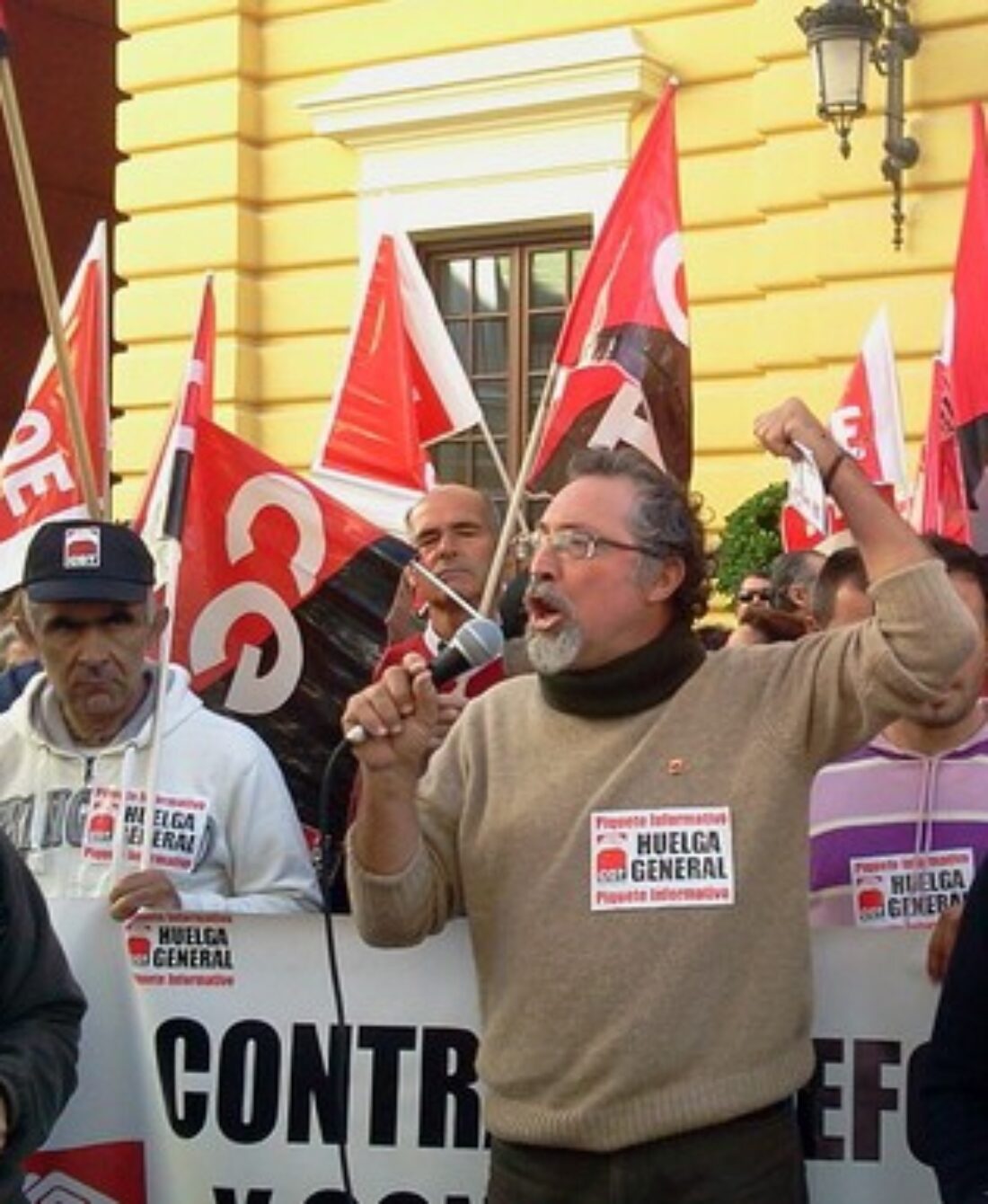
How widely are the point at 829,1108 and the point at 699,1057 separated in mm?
771

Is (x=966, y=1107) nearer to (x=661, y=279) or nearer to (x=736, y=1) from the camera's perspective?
(x=661, y=279)

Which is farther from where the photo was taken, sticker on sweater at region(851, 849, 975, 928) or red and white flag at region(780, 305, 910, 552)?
red and white flag at region(780, 305, 910, 552)

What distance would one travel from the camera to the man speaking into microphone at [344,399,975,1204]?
3480 mm

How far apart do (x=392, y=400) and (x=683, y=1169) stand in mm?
3489

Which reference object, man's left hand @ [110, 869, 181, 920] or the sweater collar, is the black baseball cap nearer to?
man's left hand @ [110, 869, 181, 920]

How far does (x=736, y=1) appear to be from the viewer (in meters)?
11.3

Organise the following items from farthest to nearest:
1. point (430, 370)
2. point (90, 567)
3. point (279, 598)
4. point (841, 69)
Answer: point (841, 69)
point (430, 370)
point (279, 598)
point (90, 567)

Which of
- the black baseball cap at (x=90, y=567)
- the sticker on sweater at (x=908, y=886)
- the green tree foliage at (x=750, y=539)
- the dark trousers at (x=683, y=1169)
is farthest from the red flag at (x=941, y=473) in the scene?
the green tree foliage at (x=750, y=539)

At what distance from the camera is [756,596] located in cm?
796

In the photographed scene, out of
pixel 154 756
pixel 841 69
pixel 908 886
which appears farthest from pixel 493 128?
pixel 908 886

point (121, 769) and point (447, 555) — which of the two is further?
point (447, 555)

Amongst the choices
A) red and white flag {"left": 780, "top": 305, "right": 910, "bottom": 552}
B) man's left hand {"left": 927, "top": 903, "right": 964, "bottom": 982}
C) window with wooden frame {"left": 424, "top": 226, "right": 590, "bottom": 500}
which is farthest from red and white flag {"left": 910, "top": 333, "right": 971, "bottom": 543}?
window with wooden frame {"left": 424, "top": 226, "right": 590, "bottom": 500}

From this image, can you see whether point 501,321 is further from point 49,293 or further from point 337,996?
point 337,996

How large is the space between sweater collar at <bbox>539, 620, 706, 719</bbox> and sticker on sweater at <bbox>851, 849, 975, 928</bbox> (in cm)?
69
